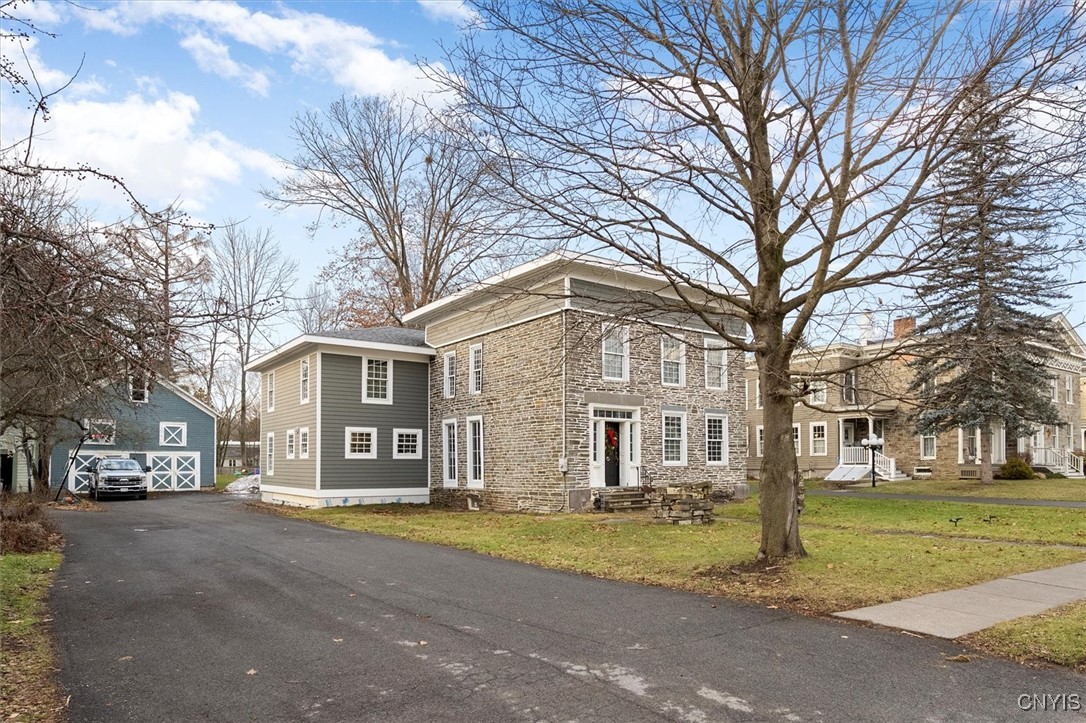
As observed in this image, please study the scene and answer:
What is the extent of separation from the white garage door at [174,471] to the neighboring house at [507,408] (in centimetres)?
1204

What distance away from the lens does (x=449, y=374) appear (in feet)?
84.9

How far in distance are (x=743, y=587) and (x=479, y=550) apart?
5.50m

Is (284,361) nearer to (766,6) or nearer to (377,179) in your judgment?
(377,179)

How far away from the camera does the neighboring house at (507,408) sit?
20656mm

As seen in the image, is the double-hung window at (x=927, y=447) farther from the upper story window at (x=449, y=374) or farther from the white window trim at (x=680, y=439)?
Answer: the upper story window at (x=449, y=374)

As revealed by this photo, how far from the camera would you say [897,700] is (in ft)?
17.0

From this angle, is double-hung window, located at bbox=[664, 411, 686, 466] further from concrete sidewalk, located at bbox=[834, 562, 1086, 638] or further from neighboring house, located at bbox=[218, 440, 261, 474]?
neighboring house, located at bbox=[218, 440, 261, 474]

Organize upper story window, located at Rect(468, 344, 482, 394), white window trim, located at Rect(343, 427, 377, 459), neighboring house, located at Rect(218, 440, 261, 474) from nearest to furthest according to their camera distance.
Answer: upper story window, located at Rect(468, 344, 482, 394)
white window trim, located at Rect(343, 427, 377, 459)
neighboring house, located at Rect(218, 440, 261, 474)

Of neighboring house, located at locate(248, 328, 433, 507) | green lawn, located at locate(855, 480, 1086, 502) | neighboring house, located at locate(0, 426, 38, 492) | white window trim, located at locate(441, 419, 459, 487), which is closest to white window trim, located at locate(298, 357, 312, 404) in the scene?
neighboring house, located at locate(248, 328, 433, 507)

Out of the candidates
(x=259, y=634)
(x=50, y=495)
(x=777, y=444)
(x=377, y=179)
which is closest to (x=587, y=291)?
(x=777, y=444)

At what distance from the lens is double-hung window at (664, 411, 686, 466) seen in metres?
23.0

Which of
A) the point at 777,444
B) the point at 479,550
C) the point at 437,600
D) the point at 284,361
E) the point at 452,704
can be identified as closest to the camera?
the point at 452,704

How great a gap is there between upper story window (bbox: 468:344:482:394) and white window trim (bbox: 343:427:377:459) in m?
3.78

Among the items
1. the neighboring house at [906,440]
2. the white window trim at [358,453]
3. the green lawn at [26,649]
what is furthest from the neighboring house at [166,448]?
the neighboring house at [906,440]
